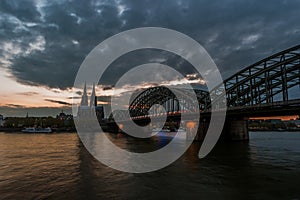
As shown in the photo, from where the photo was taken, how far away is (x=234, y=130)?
200ft

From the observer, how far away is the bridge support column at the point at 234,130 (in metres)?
60.3

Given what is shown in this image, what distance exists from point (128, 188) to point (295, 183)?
1264 cm

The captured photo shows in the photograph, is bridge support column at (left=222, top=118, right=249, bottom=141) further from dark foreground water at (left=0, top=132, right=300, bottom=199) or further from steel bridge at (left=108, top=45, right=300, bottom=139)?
dark foreground water at (left=0, top=132, right=300, bottom=199)

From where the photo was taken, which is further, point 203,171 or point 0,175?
point 203,171

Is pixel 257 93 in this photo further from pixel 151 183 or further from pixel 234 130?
pixel 151 183

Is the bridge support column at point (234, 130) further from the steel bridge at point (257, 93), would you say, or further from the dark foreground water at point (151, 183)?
the dark foreground water at point (151, 183)

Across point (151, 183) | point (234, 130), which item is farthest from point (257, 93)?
point (151, 183)

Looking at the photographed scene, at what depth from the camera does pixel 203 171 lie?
21.4 metres

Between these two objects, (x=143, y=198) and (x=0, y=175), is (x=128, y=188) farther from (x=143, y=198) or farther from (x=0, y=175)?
(x=0, y=175)

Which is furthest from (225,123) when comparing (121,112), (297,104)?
(121,112)

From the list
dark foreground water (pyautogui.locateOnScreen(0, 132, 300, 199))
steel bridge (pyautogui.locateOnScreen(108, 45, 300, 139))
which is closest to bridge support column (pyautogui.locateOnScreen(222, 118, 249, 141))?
steel bridge (pyautogui.locateOnScreen(108, 45, 300, 139))

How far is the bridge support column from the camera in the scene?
60312 millimetres

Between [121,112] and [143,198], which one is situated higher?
[121,112]

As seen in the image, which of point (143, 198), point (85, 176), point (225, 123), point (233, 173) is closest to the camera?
point (143, 198)
